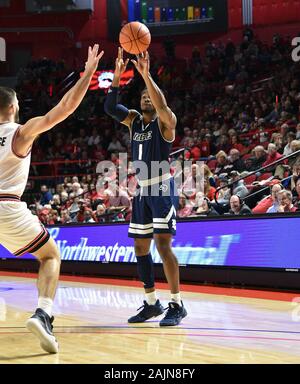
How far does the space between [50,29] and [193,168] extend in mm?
16556

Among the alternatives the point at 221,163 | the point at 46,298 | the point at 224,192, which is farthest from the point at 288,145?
the point at 46,298

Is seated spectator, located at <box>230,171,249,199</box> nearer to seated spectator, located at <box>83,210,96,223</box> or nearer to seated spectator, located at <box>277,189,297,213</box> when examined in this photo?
seated spectator, located at <box>277,189,297,213</box>

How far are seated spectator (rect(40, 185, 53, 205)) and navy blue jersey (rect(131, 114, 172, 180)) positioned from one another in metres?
11.8

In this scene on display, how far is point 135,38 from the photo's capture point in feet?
21.1

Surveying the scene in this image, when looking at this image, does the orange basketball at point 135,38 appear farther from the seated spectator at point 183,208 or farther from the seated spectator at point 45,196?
the seated spectator at point 45,196

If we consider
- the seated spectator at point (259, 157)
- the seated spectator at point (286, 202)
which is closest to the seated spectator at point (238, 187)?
the seated spectator at point (259, 157)

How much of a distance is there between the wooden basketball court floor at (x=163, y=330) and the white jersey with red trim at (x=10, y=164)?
119 cm

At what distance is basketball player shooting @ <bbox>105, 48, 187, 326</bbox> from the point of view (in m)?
5.96

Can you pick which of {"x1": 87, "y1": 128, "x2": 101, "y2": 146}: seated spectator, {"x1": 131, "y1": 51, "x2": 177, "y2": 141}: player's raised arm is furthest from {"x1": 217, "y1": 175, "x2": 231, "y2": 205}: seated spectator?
{"x1": 87, "y1": 128, "x2": 101, "y2": 146}: seated spectator

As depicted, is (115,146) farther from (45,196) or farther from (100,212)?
(100,212)

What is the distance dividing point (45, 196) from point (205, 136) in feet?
16.8

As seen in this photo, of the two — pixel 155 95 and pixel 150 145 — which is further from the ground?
pixel 155 95

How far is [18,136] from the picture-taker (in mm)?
4656

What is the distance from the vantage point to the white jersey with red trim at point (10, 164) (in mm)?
4672
